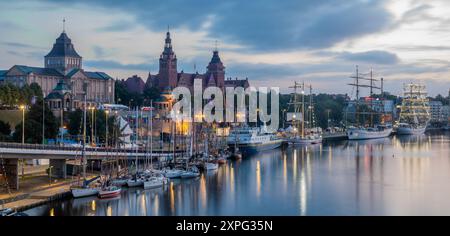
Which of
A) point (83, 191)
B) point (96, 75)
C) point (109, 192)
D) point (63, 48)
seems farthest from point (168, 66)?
point (83, 191)

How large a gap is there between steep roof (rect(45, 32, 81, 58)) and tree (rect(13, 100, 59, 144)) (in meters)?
45.7

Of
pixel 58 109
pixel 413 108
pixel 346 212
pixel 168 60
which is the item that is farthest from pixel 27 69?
pixel 413 108

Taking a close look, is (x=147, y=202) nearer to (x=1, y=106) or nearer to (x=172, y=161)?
(x=172, y=161)

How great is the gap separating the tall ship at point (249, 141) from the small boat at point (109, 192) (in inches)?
1168

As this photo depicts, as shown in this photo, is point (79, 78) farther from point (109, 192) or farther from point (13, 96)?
point (109, 192)

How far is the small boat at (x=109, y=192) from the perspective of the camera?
97.3 ft

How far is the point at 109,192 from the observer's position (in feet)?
98.1

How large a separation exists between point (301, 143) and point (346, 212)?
51.3 meters

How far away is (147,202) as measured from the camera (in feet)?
98.6

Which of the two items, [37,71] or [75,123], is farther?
[37,71]

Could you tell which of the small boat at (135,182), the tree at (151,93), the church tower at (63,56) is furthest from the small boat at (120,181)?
the church tower at (63,56)

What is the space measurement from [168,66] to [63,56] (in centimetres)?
1725

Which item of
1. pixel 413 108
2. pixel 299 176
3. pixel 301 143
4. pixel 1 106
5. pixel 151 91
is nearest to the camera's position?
pixel 299 176

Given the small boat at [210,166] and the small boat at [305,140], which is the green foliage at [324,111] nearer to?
the small boat at [305,140]
